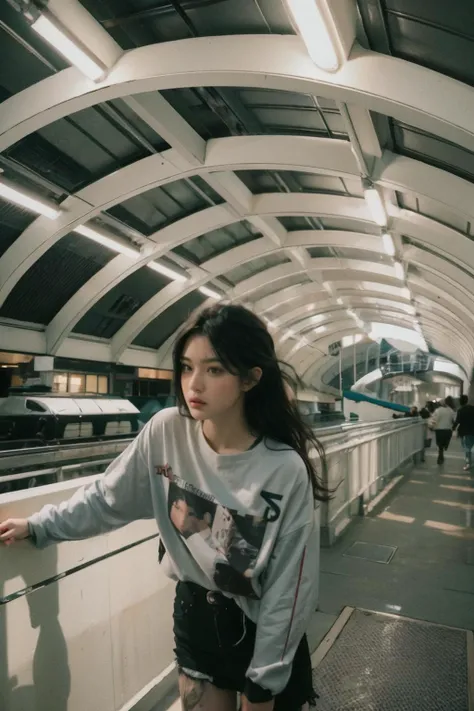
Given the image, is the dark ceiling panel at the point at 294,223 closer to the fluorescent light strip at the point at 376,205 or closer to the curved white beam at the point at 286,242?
the curved white beam at the point at 286,242

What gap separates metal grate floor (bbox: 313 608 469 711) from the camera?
9.22ft

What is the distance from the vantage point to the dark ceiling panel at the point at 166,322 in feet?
78.8

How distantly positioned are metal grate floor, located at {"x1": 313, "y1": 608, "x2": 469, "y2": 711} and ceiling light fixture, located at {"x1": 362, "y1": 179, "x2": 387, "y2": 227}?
901 centimetres

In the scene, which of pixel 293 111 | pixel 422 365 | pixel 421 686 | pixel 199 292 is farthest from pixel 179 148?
pixel 422 365

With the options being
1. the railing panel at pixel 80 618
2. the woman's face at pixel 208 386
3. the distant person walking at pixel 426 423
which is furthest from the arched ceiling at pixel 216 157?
the distant person walking at pixel 426 423

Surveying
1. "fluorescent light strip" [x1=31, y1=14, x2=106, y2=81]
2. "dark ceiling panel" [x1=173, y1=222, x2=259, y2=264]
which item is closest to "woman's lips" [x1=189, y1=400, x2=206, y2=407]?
"fluorescent light strip" [x1=31, y1=14, x2=106, y2=81]

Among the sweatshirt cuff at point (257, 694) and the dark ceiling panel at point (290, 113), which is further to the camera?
the dark ceiling panel at point (290, 113)

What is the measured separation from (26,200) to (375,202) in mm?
8017

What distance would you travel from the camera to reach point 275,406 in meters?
1.70

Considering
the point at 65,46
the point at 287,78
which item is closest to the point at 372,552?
the point at 287,78

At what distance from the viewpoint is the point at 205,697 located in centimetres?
160

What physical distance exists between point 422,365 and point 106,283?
34.9m

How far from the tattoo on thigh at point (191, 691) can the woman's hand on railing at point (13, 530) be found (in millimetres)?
683

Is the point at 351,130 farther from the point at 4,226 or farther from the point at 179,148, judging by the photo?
the point at 4,226
